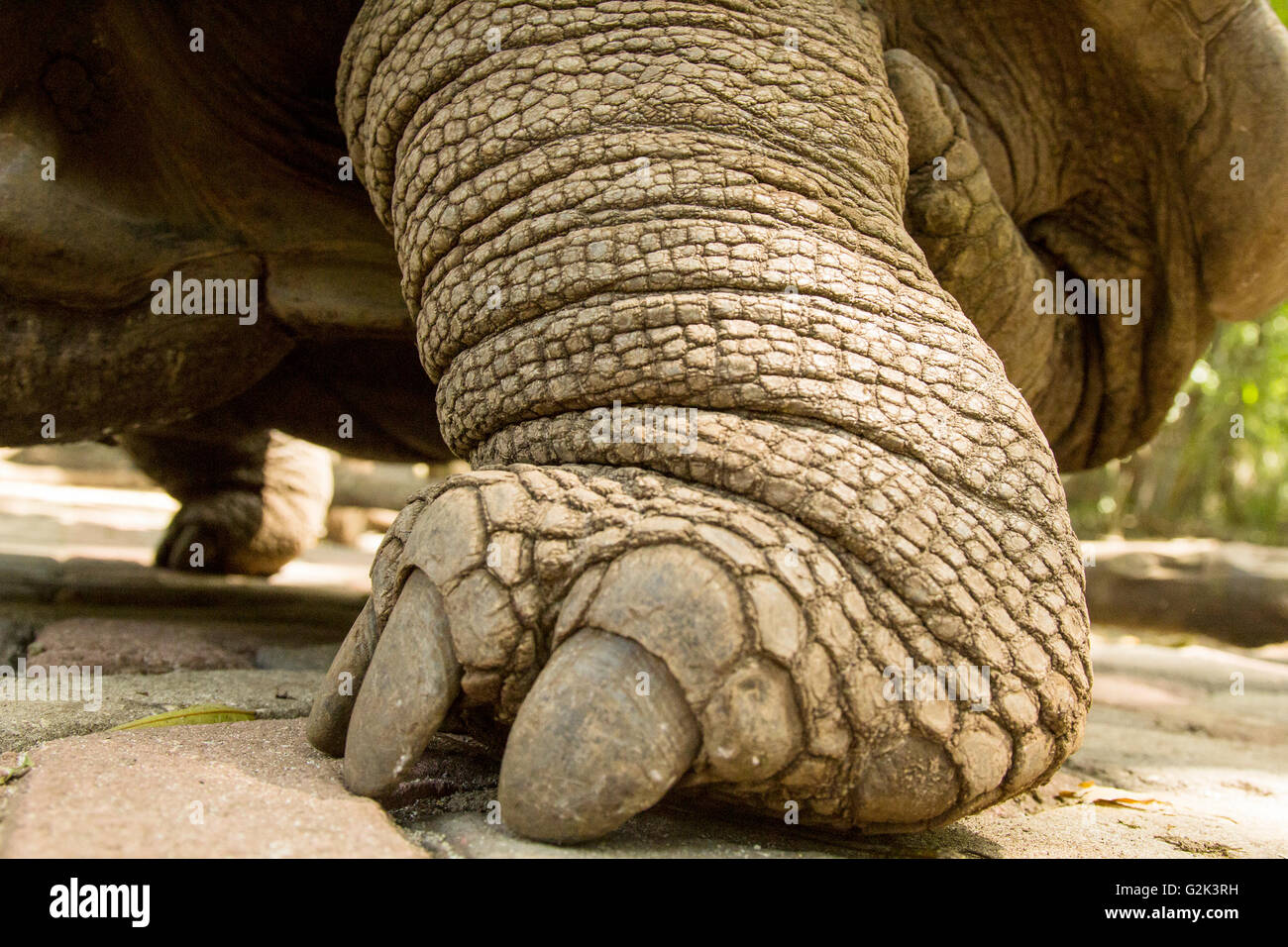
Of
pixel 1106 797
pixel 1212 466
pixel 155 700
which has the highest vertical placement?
pixel 1212 466

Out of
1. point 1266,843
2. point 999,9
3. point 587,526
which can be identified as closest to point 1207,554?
point 999,9

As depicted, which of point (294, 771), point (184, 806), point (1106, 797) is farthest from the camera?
point (1106, 797)

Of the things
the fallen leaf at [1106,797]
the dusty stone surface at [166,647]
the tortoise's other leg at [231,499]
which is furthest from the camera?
the tortoise's other leg at [231,499]

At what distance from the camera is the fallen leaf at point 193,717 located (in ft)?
4.97

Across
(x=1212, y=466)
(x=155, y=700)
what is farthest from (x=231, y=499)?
(x=1212, y=466)

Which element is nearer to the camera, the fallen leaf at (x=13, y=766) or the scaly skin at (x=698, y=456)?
the scaly skin at (x=698, y=456)

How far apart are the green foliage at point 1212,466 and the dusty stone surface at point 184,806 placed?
908cm

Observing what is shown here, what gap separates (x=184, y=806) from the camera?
3.38 feet

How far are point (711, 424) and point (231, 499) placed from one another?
12.3ft

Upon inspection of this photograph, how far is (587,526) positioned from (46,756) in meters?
0.69

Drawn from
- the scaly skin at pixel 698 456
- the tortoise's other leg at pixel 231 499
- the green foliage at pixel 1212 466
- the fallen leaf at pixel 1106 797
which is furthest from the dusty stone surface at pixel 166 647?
the green foliage at pixel 1212 466

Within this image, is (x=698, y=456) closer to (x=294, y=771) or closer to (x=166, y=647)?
(x=294, y=771)

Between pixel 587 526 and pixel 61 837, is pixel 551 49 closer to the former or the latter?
pixel 587 526

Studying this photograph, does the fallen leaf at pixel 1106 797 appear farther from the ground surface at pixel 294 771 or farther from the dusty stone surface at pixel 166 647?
the dusty stone surface at pixel 166 647
